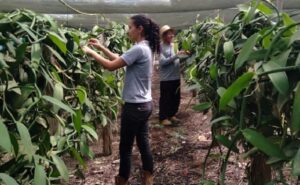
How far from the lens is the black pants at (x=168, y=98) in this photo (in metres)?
3.48

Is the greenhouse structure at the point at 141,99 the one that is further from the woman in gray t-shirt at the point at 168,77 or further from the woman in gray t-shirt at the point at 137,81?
the woman in gray t-shirt at the point at 168,77

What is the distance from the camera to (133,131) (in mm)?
1852

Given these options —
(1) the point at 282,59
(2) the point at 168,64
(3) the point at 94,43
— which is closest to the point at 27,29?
(1) the point at 282,59

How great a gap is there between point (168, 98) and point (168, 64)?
333 mm

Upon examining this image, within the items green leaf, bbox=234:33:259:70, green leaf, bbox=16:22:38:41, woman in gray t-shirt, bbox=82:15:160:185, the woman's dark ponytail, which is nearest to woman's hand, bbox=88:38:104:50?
woman in gray t-shirt, bbox=82:15:160:185

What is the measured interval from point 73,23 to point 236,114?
340 centimetres

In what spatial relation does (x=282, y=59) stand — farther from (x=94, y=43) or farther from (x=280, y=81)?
(x=94, y=43)

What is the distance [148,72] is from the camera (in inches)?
73.5

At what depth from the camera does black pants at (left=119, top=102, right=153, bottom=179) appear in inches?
72.2

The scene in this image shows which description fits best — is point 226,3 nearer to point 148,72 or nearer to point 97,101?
point 148,72

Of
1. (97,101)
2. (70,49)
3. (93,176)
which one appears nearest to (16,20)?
Answer: (70,49)

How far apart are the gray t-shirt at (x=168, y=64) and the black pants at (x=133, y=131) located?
1413 millimetres

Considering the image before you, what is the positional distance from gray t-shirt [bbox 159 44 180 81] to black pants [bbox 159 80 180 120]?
6cm

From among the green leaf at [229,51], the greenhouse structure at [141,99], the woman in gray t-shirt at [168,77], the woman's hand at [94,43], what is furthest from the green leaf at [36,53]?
the woman in gray t-shirt at [168,77]
